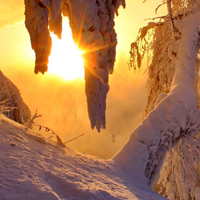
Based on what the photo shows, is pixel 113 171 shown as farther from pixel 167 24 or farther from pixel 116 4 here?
pixel 167 24

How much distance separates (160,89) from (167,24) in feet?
5.40

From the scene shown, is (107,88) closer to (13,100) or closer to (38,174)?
(38,174)

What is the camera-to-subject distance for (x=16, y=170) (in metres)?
1.14

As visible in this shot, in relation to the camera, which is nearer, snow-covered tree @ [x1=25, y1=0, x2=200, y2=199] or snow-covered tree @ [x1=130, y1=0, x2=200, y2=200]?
snow-covered tree @ [x1=25, y1=0, x2=200, y2=199]

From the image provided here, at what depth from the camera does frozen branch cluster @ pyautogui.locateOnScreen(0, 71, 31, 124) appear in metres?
6.28

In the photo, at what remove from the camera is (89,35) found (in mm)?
2590

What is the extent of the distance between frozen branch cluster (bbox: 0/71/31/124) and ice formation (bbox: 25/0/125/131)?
4369 millimetres

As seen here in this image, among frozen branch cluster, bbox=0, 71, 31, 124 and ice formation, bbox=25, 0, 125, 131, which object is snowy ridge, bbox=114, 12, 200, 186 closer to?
ice formation, bbox=25, 0, 125, 131

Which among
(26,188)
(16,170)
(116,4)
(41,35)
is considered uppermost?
(116,4)

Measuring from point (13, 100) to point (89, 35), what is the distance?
5.17 metres

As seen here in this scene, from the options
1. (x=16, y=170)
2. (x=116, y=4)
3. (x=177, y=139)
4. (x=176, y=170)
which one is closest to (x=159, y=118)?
(x=177, y=139)

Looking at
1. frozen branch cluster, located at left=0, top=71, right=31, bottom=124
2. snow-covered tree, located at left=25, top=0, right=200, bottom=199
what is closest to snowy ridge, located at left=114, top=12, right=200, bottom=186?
snow-covered tree, located at left=25, top=0, right=200, bottom=199

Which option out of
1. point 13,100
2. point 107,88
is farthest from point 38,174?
point 13,100

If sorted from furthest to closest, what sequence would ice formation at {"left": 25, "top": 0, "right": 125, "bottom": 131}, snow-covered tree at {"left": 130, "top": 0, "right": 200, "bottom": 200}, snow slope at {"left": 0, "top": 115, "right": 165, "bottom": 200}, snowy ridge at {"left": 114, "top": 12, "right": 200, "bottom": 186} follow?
snow-covered tree at {"left": 130, "top": 0, "right": 200, "bottom": 200}
snowy ridge at {"left": 114, "top": 12, "right": 200, "bottom": 186}
ice formation at {"left": 25, "top": 0, "right": 125, "bottom": 131}
snow slope at {"left": 0, "top": 115, "right": 165, "bottom": 200}
